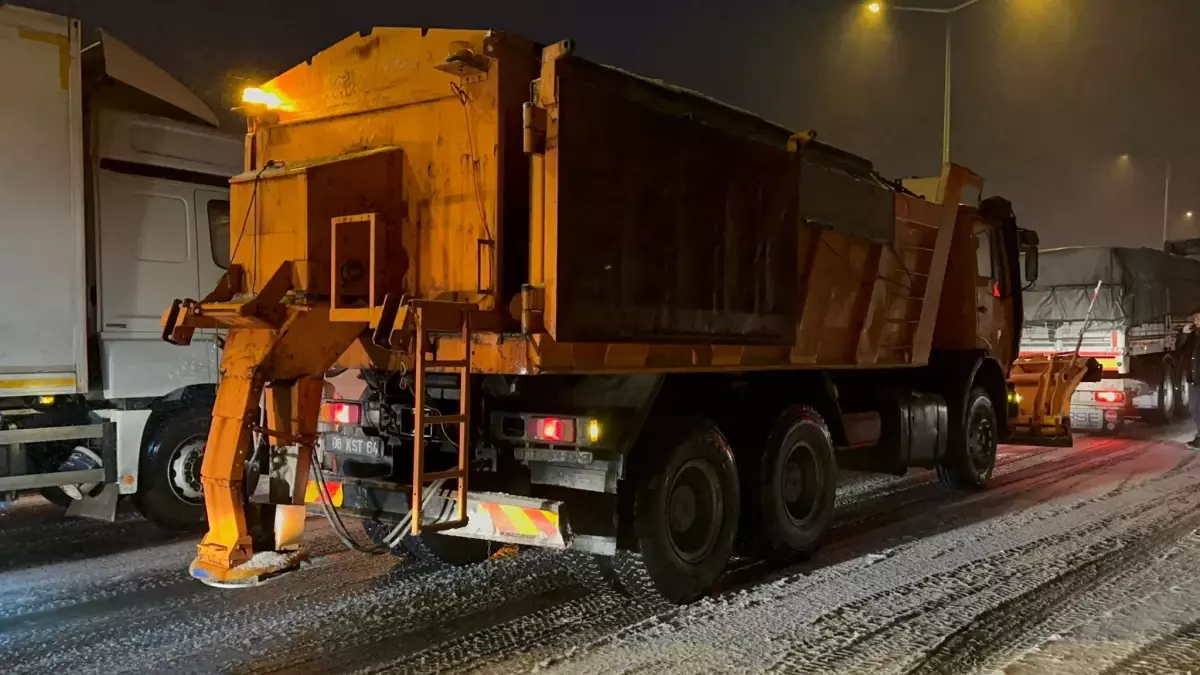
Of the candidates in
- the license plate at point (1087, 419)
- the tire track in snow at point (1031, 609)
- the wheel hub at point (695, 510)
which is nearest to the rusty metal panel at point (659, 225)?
the wheel hub at point (695, 510)

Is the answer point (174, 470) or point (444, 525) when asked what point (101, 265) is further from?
point (444, 525)

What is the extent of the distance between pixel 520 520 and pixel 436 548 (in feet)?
5.15

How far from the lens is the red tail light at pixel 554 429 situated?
16.0 ft

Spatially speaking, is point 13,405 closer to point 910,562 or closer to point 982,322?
point 910,562

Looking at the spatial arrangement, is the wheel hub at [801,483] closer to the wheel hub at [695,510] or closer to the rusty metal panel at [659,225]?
the rusty metal panel at [659,225]

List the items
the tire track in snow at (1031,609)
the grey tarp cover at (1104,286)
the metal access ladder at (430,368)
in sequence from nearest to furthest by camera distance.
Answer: the metal access ladder at (430,368) < the tire track in snow at (1031,609) < the grey tarp cover at (1104,286)

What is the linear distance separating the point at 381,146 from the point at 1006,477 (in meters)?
8.20

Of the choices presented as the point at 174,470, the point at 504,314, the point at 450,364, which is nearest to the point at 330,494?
the point at 450,364

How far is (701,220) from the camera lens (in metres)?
5.43

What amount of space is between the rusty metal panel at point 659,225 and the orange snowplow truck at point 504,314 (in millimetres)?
16

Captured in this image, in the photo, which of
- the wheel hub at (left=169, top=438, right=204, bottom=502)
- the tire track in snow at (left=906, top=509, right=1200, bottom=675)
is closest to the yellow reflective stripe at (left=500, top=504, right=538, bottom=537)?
the tire track in snow at (left=906, top=509, right=1200, bottom=675)

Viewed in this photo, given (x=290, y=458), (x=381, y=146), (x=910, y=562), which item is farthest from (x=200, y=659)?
(x=910, y=562)

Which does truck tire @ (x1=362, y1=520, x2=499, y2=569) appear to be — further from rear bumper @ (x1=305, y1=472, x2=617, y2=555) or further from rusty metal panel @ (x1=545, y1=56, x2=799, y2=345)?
rusty metal panel @ (x1=545, y1=56, x2=799, y2=345)

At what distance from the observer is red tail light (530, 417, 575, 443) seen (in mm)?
4871
